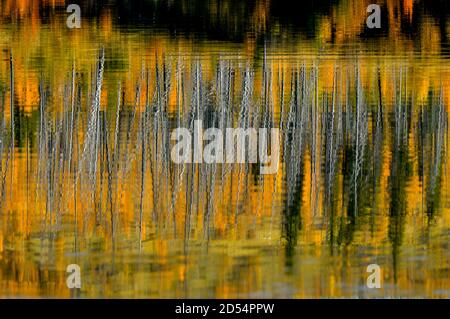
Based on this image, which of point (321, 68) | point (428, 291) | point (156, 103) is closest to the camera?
point (428, 291)

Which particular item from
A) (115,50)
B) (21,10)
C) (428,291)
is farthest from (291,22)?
(428,291)

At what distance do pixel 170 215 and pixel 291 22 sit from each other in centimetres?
207

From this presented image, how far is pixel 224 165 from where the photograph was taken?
6441 millimetres

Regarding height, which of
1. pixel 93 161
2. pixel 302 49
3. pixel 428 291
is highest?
pixel 302 49

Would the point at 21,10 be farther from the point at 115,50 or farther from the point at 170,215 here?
the point at 170,215

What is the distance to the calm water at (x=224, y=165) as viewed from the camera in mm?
5969

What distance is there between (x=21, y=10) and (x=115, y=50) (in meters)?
0.67

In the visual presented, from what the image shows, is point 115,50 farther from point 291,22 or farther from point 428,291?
point 428,291

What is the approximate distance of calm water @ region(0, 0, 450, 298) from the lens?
235 inches

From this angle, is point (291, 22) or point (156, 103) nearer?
point (156, 103)

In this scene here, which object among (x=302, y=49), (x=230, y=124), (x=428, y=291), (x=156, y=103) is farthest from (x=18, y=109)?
(x=428, y=291)

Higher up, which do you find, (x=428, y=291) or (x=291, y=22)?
(x=291, y=22)

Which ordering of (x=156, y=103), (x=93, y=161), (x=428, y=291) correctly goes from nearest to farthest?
1. (x=428, y=291)
2. (x=93, y=161)
3. (x=156, y=103)

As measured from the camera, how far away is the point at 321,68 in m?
7.36
